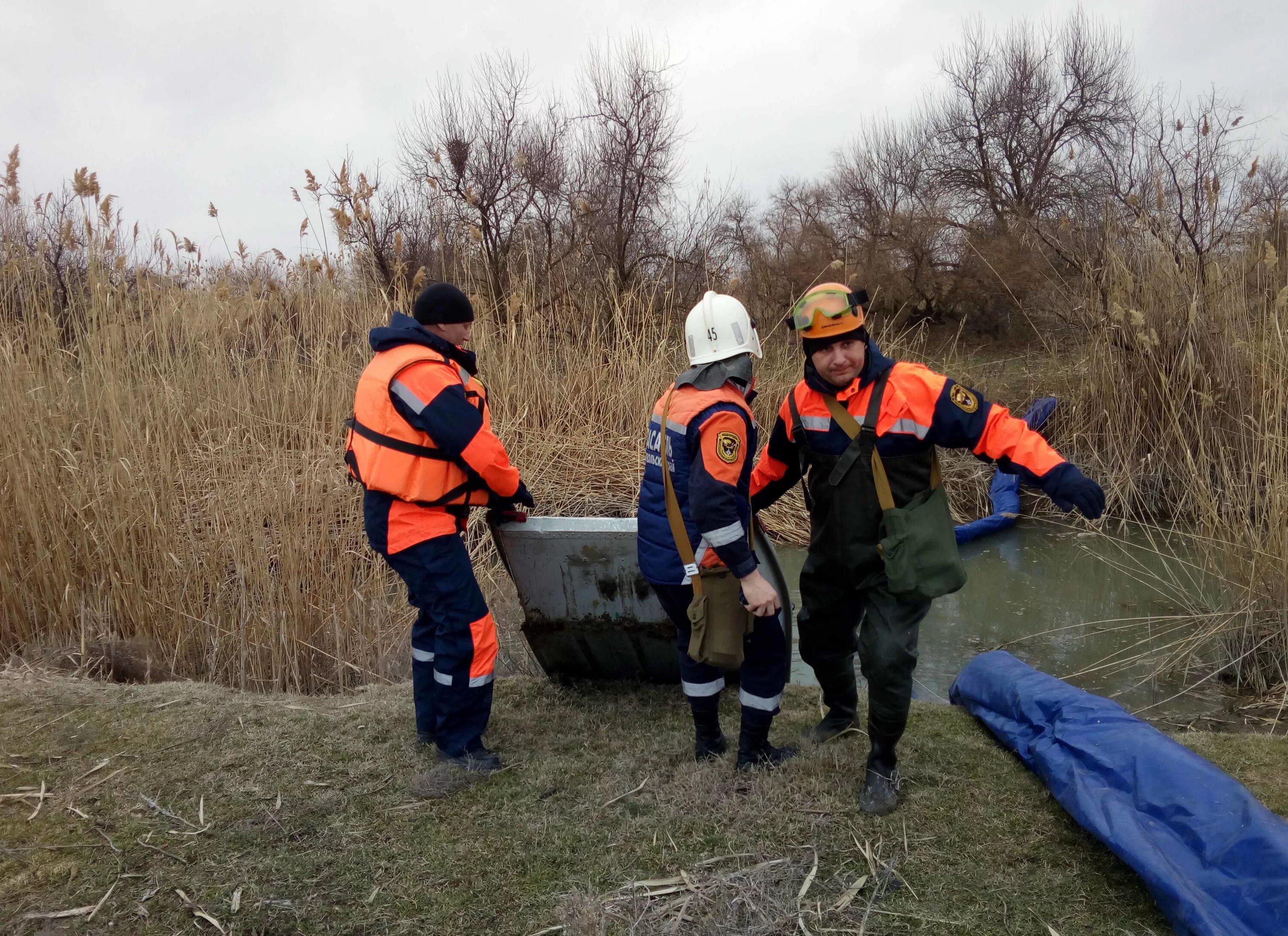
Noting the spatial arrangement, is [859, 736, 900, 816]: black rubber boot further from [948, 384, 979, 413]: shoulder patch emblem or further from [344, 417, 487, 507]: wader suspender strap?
[344, 417, 487, 507]: wader suspender strap

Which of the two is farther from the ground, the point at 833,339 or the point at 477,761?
the point at 833,339

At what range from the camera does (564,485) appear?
235 inches

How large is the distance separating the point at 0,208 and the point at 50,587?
2223 millimetres

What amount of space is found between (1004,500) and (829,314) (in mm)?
5815

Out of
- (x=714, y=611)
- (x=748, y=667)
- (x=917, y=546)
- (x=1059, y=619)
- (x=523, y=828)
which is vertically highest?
(x=917, y=546)

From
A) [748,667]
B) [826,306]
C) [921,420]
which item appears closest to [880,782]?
[748,667]

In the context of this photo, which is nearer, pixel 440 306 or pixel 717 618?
pixel 717 618

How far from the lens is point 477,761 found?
310 centimetres

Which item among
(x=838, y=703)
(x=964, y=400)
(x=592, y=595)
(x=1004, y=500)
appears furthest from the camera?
(x=1004, y=500)

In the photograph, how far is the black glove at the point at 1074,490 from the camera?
2262 mm

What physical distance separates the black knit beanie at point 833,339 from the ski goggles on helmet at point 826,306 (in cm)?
3

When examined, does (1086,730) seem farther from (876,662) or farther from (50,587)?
(50,587)

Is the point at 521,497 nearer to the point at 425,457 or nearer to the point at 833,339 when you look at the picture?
the point at 425,457

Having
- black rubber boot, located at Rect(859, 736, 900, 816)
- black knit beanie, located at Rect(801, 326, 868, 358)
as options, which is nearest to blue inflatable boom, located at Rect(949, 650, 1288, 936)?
black rubber boot, located at Rect(859, 736, 900, 816)
